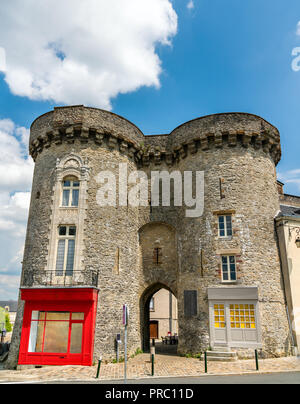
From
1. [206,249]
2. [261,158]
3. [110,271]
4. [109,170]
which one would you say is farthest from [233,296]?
[109,170]

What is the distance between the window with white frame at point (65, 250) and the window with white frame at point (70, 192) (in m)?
1.35

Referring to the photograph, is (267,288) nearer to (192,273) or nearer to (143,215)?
(192,273)

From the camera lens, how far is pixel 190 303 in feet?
53.9

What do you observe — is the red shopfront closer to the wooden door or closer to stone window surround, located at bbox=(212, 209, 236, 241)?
stone window surround, located at bbox=(212, 209, 236, 241)

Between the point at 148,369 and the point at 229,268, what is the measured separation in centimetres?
650

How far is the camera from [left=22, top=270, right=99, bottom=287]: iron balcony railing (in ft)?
49.5

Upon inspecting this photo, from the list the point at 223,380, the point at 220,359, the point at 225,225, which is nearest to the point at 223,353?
the point at 220,359

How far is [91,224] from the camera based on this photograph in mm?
16250

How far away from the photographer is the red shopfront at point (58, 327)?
45.6ft

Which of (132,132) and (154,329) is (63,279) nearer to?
(132,132)

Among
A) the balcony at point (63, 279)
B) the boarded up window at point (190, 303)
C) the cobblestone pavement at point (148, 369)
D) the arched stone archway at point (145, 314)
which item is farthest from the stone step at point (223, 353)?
the balcony at point (63, 279)

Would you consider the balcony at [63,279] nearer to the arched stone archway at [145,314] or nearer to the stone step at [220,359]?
the arched stone archway at [145,314]

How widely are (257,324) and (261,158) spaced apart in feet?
30.3

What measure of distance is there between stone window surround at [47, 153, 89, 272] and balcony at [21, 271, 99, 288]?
291mm
